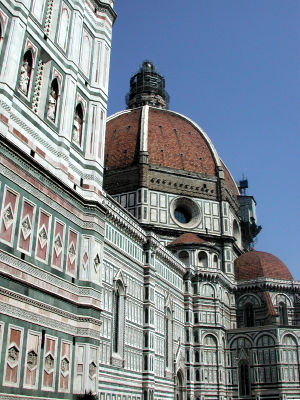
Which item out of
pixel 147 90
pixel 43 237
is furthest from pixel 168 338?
pixel 147 90

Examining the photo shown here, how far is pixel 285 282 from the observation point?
170 ft

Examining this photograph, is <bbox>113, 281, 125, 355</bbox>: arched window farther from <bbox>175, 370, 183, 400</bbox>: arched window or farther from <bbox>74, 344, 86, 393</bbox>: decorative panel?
<bbox>74, 344, 86, 393</bbox>: decorative panel

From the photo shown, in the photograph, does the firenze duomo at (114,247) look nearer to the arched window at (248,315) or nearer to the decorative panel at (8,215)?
the decorative panel at (8,215)

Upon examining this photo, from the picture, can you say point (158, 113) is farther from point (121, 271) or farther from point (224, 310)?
point (121, 271)

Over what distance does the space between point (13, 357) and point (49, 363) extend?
3.69ft

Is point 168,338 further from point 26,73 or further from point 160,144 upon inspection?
point 26,73

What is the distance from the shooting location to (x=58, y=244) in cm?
1092

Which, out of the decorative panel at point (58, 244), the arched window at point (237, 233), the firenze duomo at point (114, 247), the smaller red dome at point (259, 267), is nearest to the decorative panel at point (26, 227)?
the firenze duomo at point (114, 247)

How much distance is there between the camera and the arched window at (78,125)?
498 inches

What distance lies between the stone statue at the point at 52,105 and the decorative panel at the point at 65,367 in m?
5.01

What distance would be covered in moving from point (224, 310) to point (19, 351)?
4145 cm

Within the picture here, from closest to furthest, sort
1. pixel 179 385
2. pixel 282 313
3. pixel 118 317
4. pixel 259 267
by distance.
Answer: pixel 118 317
pixel 179 385
pixel 282 313
pixel 259 267

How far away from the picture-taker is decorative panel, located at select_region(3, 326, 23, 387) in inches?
347

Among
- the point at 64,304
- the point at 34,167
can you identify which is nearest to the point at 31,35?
the point at 34,167
